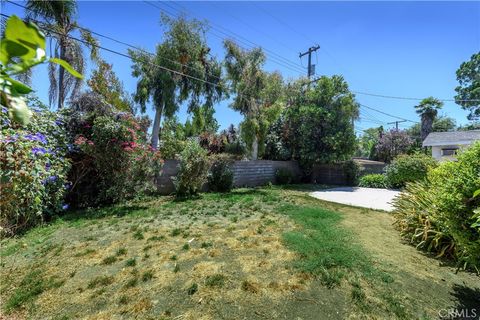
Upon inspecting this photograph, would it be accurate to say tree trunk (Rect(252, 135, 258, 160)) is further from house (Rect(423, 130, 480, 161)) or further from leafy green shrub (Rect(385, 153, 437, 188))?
house (Rect(423, 130, 480, 161))

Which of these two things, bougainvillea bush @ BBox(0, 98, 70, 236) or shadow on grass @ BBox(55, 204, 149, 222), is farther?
shadow on grass @ BBox(55, 204, 149, 222)

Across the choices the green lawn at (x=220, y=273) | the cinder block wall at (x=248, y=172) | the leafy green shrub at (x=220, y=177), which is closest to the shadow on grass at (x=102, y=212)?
the green lawn at (x=220, y=273)

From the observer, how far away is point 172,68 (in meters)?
11.4

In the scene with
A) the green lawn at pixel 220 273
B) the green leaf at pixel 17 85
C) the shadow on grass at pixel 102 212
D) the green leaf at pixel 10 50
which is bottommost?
the green lawn at pixel 220 273

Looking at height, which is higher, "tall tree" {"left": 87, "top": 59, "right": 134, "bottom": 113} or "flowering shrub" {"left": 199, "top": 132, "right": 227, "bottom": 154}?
"tall tree" {"left": 87, "top": 59, "right": 134, "bottom": 113}

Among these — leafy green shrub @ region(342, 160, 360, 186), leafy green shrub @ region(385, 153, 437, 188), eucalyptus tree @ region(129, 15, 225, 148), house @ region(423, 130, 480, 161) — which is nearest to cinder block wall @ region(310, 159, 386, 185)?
leafy green shrub @ region(342, 160, 360, 186)

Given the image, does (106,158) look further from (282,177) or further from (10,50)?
(282,177)

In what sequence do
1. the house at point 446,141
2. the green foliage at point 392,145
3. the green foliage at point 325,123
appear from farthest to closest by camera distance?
the green foliage at point 392,145, the house at point 446,141, the green foliage at point 325,123

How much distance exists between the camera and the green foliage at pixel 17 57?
1.70 feet

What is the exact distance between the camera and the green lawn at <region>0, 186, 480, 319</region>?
2.49 m

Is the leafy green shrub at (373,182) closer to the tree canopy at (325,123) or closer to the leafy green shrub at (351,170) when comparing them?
the leafy green shrub at (351,170)

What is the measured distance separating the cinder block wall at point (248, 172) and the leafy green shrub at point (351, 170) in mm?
2564

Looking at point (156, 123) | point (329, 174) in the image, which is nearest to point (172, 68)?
point (156, 123)

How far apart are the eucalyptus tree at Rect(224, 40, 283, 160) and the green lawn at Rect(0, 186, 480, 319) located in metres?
7.80
